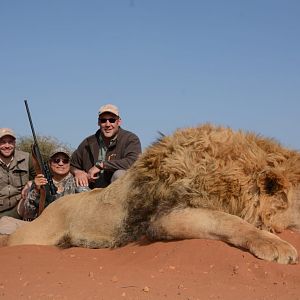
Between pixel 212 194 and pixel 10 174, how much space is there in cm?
477

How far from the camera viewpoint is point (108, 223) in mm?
5941

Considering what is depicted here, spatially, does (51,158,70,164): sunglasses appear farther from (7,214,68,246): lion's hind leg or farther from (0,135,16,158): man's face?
(7,214,68,246): lion's hind leg

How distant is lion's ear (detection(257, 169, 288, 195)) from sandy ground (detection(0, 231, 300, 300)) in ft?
1.41

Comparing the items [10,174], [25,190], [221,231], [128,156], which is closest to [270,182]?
[221,231]

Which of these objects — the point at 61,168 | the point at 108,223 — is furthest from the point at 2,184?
the point at 108,223

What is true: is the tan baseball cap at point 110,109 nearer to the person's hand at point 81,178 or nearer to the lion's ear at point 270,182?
the person's hand at point 81,178

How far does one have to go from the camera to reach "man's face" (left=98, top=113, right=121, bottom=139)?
331 inches

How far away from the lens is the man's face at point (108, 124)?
8398 mm

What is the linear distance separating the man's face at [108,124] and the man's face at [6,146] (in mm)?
1577

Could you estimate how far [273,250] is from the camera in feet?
13.5

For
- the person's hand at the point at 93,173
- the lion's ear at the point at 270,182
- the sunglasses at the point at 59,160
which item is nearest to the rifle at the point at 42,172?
the sunglasses at the point at 59,160

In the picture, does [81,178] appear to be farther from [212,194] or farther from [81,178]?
[212,194]

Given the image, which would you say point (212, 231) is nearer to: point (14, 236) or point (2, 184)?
point (14, 236)

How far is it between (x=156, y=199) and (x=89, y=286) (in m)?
1.71
